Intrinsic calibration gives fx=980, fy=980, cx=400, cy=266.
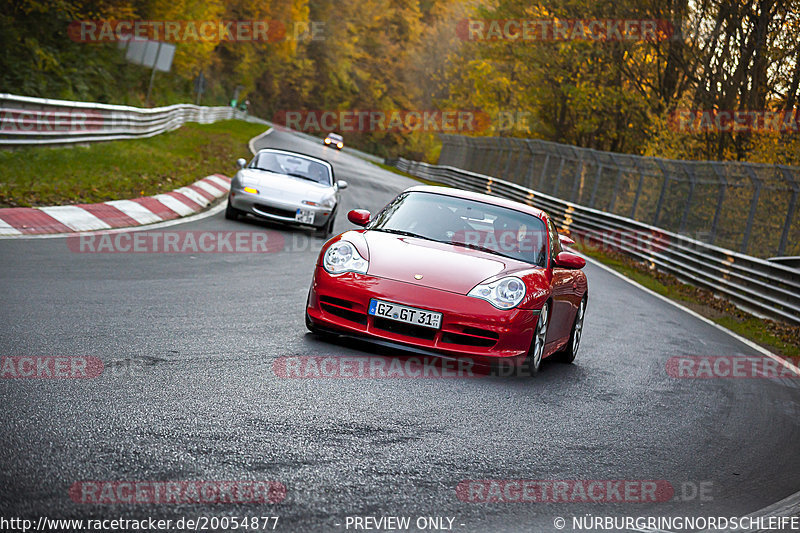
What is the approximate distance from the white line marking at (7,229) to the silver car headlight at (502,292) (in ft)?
19.4

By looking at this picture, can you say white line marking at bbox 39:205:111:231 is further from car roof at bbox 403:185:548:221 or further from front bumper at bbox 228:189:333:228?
car roof at bbox 403:185:548:221

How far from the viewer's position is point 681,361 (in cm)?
994

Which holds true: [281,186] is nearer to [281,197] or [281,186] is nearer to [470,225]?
[281,197]

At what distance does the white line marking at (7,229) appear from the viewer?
10.6m

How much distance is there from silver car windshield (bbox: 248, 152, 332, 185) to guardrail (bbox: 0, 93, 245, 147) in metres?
3.74

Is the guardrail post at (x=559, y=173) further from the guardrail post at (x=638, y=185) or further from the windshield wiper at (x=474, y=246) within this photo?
the windshield wiper at (x=474, y=246)

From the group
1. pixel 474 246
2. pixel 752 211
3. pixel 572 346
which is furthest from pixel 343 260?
pixel 752 211

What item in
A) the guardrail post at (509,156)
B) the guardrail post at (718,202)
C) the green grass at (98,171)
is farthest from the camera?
the guardrail post at (509,156)

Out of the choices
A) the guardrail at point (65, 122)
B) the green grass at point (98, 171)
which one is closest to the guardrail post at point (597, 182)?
the green grass at point (98, 171)

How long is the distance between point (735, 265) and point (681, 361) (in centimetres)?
769

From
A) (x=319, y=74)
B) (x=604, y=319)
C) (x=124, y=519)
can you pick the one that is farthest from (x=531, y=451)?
(x=319, y=74)

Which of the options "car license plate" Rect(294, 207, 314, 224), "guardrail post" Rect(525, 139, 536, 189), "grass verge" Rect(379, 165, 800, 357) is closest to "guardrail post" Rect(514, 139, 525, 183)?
"guardrail post" Rect(525, 139, 536, 189)

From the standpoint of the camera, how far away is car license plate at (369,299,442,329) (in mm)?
6949

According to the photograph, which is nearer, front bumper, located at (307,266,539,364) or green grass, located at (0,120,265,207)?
front bumper, located at (307,266,539,364)
